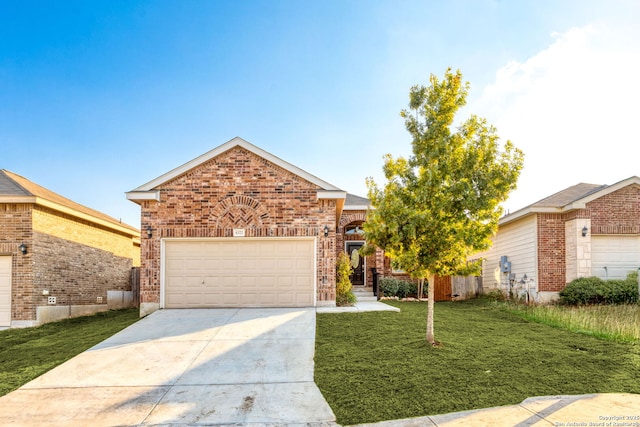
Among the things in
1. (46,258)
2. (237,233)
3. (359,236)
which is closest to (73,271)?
(46,258)

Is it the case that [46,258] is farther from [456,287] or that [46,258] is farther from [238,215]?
[456,287]

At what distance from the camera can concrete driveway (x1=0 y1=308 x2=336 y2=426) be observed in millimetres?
6078

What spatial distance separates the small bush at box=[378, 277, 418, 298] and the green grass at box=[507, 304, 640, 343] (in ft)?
14.4

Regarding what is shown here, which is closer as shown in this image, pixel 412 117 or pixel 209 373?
pixel 209 373

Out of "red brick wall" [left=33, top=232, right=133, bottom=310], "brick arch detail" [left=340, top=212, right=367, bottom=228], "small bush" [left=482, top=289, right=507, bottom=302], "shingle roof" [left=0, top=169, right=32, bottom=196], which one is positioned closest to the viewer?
"shingle roof" [left=0, top=169, right=32, bottom=196]

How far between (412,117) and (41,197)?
11024 mm

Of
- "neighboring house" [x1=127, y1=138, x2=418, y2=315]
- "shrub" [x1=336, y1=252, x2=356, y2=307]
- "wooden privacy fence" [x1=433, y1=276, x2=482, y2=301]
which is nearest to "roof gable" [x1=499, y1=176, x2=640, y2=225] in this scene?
"wooden privacy fence" [x1=433, y1=276, x2=482, y2=301]

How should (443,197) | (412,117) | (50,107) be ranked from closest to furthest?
(443,197)
(412,117)
(50,107)

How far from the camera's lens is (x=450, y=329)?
10492mm

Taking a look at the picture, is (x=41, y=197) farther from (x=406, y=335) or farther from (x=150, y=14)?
(x=406, y=335)

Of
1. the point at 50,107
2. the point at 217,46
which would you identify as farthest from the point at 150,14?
the point at 50,107

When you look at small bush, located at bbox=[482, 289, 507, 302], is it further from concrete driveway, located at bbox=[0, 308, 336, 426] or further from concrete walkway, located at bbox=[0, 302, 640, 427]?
concrete walkway, located at bbox=[0, 302, 640, 427]

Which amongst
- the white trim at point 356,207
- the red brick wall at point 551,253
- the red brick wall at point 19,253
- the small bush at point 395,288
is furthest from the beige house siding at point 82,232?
the red brick wall at point 551,253

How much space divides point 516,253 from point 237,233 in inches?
425
